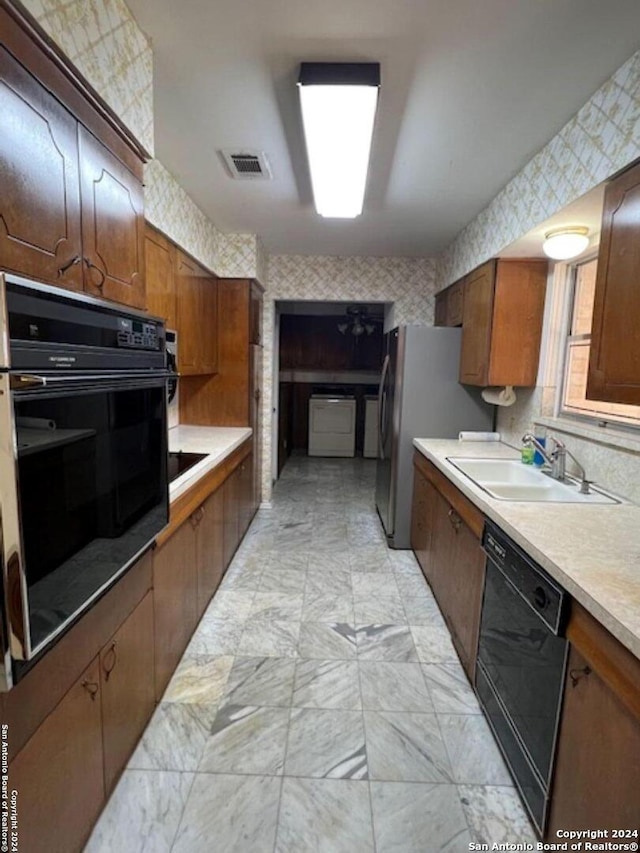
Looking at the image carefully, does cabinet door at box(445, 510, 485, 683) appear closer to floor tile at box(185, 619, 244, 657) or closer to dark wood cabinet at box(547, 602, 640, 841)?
dark wood cabinet at box(547, 602, 640, 841)

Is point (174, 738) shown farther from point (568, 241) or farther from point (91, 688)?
point (568, 241)

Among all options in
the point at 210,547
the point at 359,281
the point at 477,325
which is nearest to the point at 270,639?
the point at 210,547

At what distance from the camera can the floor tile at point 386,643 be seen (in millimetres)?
2086

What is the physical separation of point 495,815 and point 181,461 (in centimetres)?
195

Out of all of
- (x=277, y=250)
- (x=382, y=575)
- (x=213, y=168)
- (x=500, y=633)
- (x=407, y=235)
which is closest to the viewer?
(x=500, y=633)

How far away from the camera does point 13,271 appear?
0.89 metres

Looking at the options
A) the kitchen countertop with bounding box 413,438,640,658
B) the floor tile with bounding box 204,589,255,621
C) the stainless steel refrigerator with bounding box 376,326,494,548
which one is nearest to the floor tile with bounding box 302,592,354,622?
the floor tile with bounding box 204,589,255,621

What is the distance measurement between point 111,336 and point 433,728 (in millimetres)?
1824

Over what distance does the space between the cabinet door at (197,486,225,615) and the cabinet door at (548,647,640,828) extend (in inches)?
66.0

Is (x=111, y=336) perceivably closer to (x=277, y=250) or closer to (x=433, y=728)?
(x=433, y=728)

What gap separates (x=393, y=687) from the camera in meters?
1.88

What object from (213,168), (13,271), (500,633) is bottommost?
(500,633)

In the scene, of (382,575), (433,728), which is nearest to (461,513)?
(433,728)

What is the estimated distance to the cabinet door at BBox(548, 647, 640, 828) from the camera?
898mm
